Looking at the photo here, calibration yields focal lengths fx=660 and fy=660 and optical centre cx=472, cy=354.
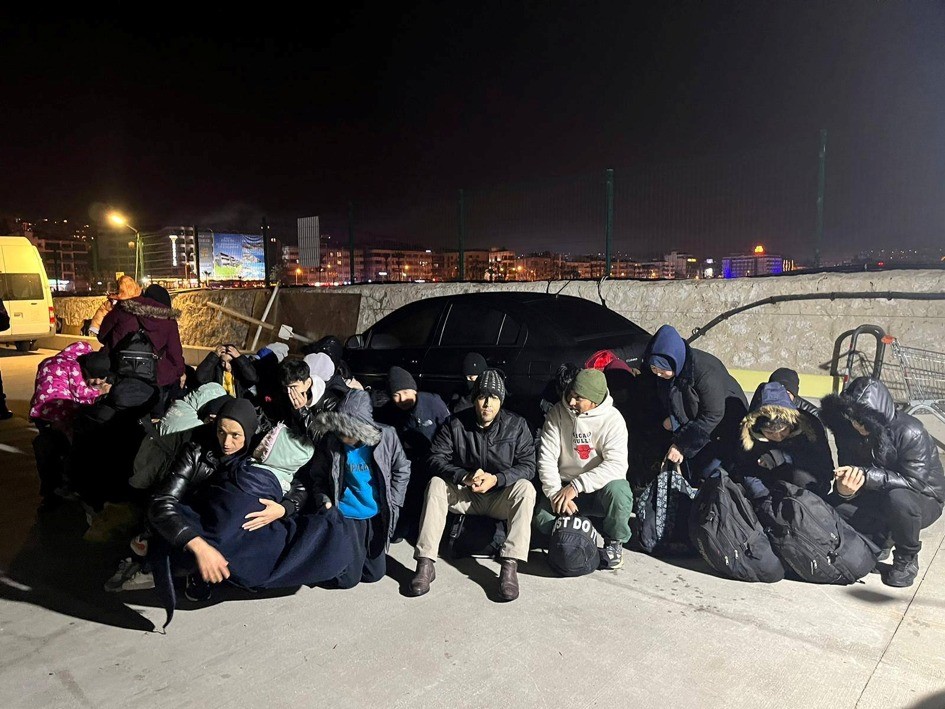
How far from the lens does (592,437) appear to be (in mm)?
4027

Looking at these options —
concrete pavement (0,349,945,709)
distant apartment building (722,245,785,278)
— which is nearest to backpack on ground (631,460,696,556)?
concrete pavement (0,349,945,709)

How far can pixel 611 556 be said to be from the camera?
3.88 metres

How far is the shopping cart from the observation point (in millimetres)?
5477

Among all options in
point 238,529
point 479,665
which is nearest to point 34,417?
point 238,529

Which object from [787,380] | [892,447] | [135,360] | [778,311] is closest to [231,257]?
[135,360]

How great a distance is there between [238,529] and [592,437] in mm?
2070

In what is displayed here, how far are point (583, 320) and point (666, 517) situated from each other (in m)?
1.95

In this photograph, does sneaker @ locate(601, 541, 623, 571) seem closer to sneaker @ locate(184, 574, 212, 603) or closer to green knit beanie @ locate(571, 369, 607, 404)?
green knit beanie @ locate(571, 369, 607, 404)

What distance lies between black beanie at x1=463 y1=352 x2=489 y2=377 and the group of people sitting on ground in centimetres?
37

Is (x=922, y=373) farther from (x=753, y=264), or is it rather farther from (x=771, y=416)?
(x=771, y=416)

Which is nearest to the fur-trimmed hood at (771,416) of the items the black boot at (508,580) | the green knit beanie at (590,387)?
the green knit beanie at (590,387)

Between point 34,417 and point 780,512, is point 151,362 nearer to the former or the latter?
point 34,417

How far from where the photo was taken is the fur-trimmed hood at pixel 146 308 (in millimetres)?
5508

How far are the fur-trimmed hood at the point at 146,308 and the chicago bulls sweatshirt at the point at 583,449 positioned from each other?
358cm
